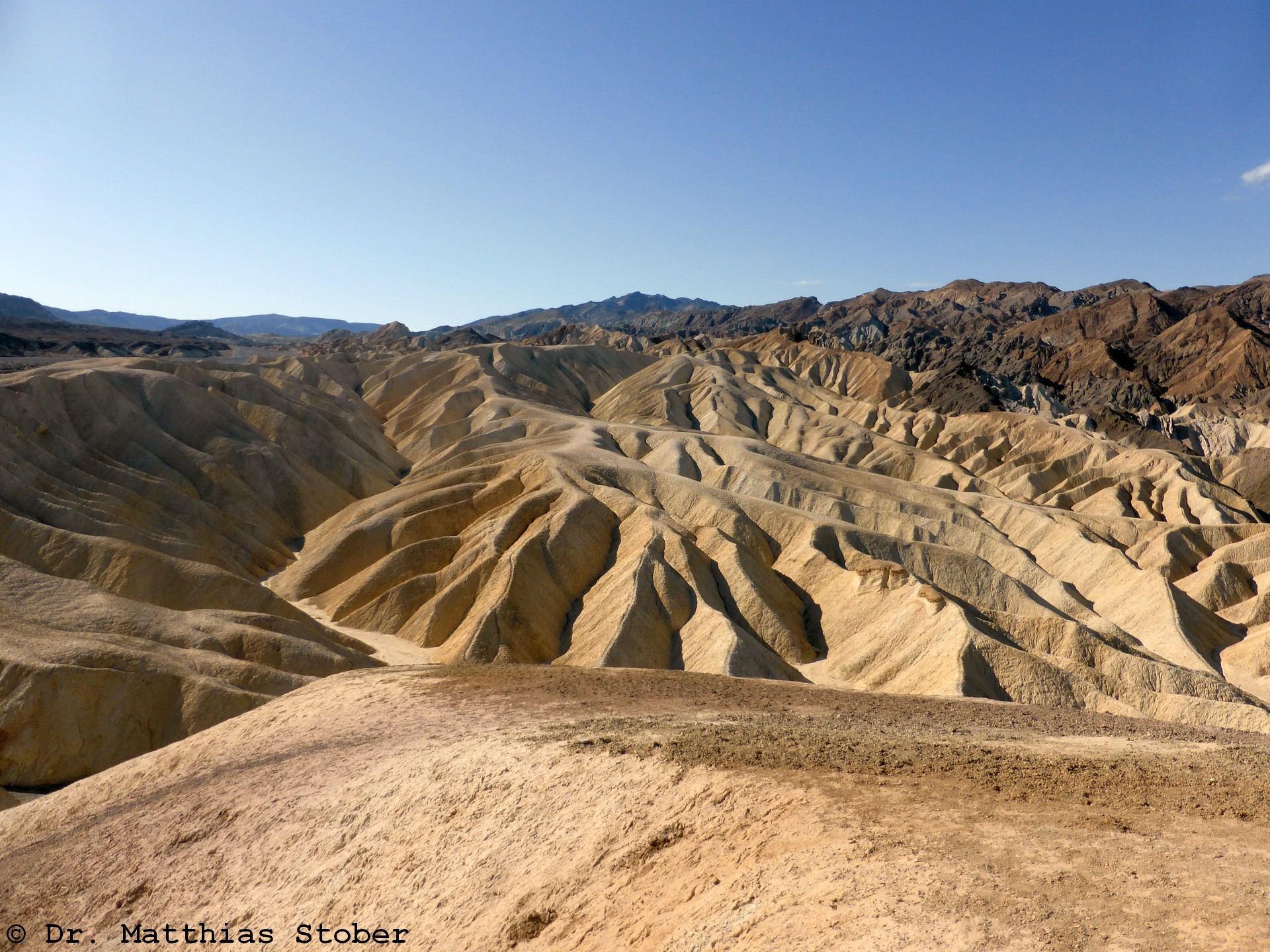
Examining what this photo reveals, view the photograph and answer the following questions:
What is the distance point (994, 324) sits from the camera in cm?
19575

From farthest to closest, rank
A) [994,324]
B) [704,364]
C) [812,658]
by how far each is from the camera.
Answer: [994,324] → [704,364] → [812,658]

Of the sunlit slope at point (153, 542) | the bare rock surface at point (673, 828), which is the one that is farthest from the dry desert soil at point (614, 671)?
the sunlit slope at point (153, 542)

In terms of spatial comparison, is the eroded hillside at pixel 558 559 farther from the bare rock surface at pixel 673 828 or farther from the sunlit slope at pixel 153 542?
the bare rock surface at pixel 673 828

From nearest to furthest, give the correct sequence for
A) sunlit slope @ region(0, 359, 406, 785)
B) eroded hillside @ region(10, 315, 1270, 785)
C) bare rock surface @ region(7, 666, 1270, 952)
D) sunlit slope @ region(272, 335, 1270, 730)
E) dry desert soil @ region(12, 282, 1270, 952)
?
bare rock surface @ region(7, 666, 1270, 952)
dry desert soil @ region(12, 282, 1270, 952)
sunlit slope @ region(0, 359, 406, 785)
eroded hillside @ region(10, 315, 1270, 785)
sunlit slope @ region(272, 335, 1270, 730)

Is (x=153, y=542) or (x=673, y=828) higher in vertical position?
(x=673, y=828)

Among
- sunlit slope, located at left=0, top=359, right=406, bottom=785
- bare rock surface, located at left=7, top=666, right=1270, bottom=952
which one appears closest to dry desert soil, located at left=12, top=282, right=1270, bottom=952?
bare rock surface, located at left=7, top=666, right=1270, bottom=952

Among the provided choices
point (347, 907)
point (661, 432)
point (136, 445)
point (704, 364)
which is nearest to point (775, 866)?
point (347, 907)

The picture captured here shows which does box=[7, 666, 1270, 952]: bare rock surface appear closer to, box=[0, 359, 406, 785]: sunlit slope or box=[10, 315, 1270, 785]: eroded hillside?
box=[0, 359, 406, 785]: sunlit slope

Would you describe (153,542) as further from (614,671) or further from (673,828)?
(673,828)

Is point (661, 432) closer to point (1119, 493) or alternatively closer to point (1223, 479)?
point (1119, 493)

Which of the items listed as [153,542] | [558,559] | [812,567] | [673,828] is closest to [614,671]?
[673,828]

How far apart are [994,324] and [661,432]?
14546 centimetres

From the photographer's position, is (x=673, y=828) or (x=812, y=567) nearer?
(x=673, y=828)

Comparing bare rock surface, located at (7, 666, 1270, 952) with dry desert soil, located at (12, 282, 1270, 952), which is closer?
bare rock surface, located at (7, 666, 1270, 952)
